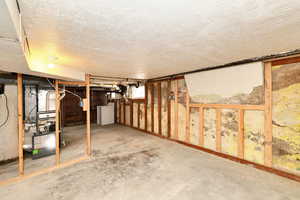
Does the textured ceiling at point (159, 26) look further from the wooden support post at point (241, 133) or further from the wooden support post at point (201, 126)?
the wooden support post at point (201, 126)

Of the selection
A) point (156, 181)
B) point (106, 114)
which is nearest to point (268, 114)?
point (156, 181)

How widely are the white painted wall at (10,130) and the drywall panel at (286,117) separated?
5229 mm

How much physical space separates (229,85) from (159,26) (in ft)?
7.47

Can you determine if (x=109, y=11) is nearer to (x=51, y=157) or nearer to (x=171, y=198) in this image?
(x=171, y=198)

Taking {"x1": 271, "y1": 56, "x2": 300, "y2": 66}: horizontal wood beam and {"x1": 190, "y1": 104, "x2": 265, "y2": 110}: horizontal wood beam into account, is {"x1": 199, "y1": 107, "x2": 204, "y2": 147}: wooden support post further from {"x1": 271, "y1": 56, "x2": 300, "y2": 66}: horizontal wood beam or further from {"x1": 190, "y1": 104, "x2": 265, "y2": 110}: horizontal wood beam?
{"x1": 271, "y1": 56, "x2": 300, "y2": 66}: horizontal wood beam

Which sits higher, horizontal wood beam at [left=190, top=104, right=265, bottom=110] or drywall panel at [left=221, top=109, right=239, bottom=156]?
horizontal wood beam at [left=190, top=104, right=265, bottom=110]

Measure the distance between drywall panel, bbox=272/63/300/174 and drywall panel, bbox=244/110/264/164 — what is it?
0.59 feet

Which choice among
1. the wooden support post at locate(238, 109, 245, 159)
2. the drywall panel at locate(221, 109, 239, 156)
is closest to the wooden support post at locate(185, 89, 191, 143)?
the drywall panel at locate(221, 109, 239, 156)

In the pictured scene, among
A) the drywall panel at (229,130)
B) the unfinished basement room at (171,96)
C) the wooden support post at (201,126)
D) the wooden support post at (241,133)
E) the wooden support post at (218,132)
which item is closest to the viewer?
the unfinished basement room at (171,96)

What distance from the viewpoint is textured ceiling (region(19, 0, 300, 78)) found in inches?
37.2

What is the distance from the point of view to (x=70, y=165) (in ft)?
8.58

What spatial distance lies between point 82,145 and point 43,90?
1.81 metres

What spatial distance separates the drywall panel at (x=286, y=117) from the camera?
2.07m

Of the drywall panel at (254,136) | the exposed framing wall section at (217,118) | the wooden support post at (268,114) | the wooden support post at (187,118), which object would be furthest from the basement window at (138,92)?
the wooden support post at (268,114)
